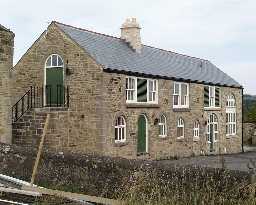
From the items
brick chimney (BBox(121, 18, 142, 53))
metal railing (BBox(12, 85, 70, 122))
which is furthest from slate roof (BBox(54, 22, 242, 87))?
metal railing (BBox(12, 85, 70, 122))

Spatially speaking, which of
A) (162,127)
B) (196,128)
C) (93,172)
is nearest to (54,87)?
(162,127)

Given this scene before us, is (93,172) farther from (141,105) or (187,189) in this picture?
(141,105)

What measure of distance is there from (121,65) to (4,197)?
1390cm

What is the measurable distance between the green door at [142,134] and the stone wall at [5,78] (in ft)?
25.6

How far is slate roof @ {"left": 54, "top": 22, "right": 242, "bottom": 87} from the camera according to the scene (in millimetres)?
22964

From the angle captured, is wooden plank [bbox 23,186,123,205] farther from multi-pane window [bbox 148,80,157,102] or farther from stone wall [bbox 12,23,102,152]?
multi-pane window [bbox 148,80,157,102]

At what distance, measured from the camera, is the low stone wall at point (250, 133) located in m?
41.2

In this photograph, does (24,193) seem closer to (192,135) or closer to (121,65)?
(121,65)

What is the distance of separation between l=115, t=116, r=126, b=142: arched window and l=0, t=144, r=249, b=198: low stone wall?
9.62 meters

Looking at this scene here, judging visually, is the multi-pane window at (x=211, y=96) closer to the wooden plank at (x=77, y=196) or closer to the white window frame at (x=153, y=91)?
the white window frame at (x=153, y=91)

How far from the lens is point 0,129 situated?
57.8ft

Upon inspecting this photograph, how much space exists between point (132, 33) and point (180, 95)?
14.4 ft

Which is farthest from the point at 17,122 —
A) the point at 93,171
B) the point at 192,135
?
the point at 93,171

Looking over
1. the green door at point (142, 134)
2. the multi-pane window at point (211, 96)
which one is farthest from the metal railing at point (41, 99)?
the multi-pane window at point (211, 96)
